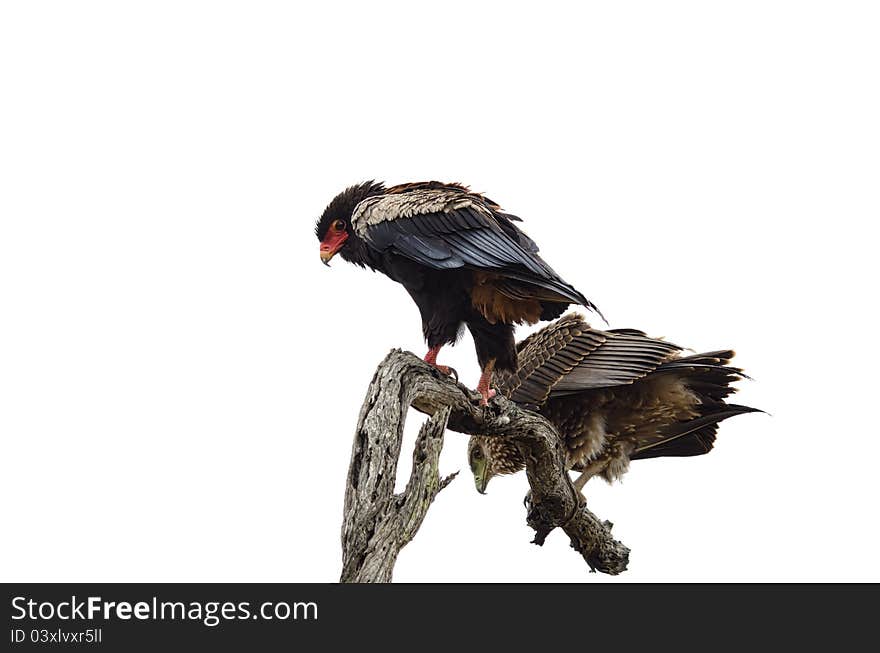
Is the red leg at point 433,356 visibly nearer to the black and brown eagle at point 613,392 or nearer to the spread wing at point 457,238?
the spread wing at point 457,238

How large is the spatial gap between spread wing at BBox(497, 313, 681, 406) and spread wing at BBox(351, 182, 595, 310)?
31.1 inches

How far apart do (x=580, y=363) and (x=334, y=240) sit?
55.3 inches

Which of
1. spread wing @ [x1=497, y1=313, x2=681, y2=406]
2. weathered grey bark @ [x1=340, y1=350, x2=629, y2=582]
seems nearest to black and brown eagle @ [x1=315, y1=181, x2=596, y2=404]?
weathered grey bark @ [x1=340, y1=350, x2=629, y2=582]

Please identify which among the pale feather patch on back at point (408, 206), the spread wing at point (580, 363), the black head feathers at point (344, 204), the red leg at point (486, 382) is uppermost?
the black head feathers at point (344, 204)

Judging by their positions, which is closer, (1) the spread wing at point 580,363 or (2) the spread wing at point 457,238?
(2) the spread wing at point 457,238

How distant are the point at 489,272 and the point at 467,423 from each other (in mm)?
729

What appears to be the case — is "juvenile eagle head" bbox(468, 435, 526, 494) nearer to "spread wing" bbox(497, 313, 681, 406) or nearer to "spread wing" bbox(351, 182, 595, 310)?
"spread wing" bbox(497, 313, 681, 406)

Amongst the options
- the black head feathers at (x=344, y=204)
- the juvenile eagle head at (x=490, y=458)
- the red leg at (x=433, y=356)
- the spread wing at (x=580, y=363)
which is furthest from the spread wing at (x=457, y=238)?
the juvenile eagle head at (x=490, y=458)

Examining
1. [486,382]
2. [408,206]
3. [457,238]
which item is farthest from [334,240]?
[486,382]

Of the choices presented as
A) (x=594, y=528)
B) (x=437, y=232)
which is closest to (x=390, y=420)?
(x=437, y=232)

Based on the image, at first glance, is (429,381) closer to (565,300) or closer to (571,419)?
(565,300)

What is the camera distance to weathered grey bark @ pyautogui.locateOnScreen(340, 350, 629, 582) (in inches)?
155

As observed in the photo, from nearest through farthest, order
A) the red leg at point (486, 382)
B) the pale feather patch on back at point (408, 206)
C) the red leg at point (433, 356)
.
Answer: the pale feather patch on back at point (408, 206) → the red leg at point (433, 356) → the red leg at point (486, 382)

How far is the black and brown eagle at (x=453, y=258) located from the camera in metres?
4.65
